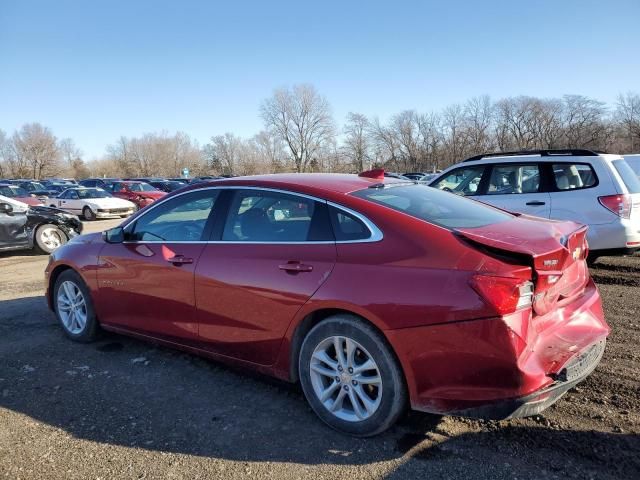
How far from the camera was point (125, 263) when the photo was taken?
4.25m

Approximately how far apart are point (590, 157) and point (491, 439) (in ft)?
17.2

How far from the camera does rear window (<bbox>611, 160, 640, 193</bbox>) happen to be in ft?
22.0

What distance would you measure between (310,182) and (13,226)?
960cm

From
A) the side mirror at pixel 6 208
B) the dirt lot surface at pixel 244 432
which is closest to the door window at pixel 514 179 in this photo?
the dirt lot surface at pixel 244 432

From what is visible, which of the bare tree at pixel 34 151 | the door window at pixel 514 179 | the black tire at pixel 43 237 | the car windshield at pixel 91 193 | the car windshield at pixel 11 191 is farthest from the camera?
the bare tree at pixel 34 151

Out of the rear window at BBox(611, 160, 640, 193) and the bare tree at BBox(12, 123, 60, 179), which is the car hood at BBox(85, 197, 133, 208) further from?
the bare tree at BBox(12, 123, 60, 179)

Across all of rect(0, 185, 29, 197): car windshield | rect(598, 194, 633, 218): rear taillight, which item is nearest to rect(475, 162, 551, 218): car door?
rect(598, 194, 633, 218): rear taillight

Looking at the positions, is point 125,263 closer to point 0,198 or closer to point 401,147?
point 0,198

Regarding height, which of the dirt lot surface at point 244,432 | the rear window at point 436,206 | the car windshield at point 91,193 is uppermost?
the rear window at point 436,206

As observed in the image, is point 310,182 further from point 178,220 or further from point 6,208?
point 6,208

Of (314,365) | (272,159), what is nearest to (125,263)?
(314,365)

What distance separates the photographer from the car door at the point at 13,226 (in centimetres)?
1050

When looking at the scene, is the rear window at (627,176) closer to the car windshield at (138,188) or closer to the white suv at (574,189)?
the white suv at (574,189)

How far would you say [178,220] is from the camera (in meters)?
4.18
